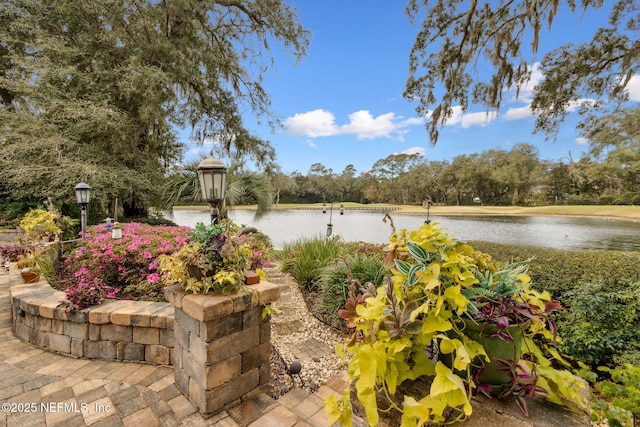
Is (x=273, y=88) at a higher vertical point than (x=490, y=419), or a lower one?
higher

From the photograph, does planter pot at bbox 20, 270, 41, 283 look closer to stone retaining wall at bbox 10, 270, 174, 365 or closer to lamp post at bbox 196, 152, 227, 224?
stone retaining wall at bbox 10, 270, 174, 365

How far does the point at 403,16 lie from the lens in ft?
18.4

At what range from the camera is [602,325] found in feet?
7.20

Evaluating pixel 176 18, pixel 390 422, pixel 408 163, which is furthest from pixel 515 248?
pixel 408 163

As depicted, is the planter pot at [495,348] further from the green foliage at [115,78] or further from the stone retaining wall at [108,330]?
the green foliage at [115,78]

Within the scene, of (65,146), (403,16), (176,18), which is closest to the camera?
(403,16)

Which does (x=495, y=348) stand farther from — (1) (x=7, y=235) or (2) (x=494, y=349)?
(1) (x=7, y=235)

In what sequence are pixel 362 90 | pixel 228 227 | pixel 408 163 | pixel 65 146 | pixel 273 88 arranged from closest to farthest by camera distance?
pixel 228 227 → pixel 65 146 → pixel 273 88 → pixel 362 90 → pixel 408 163

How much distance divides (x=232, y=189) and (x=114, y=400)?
16.5ft

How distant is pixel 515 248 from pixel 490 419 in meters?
3.46

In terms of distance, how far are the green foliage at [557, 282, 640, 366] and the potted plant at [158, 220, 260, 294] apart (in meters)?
2.77

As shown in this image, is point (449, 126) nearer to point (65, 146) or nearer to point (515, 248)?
point (515, 248)

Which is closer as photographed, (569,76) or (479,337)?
(479,337)

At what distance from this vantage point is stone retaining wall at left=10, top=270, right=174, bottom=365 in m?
1.99
